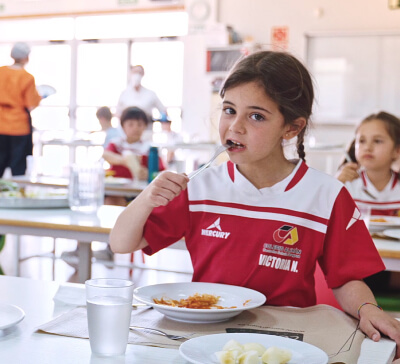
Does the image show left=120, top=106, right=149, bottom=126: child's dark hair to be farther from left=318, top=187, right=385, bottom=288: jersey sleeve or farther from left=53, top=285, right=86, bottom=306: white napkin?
left=53, top=285, right=86, bottom=306: white napkin

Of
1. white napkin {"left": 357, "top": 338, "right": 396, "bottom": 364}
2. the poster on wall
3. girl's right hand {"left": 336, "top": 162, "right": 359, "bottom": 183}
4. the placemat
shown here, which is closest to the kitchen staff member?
the poster on wall

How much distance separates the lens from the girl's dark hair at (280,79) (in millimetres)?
1291

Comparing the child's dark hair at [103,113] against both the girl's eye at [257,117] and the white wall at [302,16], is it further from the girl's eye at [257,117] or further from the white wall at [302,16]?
the girl's eye at [257,117]

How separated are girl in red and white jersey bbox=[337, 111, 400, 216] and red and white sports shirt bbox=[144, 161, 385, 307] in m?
1.29

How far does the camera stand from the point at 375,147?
2.70 m

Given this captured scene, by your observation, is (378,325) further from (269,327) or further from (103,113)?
(103,113)

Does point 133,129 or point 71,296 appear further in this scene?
point 133,129

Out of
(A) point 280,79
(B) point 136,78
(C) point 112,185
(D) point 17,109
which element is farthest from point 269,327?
(B) point 136,78

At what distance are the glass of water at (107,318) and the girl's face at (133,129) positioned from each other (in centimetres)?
349

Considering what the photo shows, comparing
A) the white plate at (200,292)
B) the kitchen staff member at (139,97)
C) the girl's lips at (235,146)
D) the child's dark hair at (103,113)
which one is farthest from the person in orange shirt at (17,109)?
the white plate at (200,292)

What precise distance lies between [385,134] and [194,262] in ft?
5.47

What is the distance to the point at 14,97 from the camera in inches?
213

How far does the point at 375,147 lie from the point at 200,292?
70.8 inches

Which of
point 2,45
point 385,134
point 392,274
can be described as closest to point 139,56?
point 2,45
